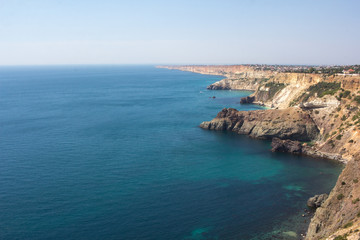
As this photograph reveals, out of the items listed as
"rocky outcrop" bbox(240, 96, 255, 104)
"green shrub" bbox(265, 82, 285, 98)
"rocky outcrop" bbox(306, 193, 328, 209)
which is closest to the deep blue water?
"rocky outcrop" bbox(306, 193, 328, 209)

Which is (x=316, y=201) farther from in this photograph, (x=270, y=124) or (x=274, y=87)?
(x=274, y=87)

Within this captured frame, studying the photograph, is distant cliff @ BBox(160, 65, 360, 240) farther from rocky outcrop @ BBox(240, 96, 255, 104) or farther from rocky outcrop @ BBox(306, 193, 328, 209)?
rocky outcrop @ BBox(240, 96, 255, 104)

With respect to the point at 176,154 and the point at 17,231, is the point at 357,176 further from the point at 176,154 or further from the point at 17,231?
the point at 17,231

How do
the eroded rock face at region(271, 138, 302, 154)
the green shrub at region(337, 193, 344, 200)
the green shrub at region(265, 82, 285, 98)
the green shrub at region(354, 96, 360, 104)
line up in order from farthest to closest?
the green shrub at region(265, 82, 285, 98) → the green shrub at region(354, 96, 360, 104) → the eroded rock face at region(271, 138, 302, 154) → the green shrub at region(337, 193, 344, 200)

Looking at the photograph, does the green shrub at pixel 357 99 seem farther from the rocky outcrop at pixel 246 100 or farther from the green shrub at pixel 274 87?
the rocky outcrop at pixel 246 100

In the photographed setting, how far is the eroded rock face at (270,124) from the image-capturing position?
80938mm

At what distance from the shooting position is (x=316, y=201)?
152 feet

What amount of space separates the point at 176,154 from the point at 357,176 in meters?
38.2

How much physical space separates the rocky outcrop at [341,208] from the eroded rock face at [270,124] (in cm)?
3898

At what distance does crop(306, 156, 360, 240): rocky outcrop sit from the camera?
116ft

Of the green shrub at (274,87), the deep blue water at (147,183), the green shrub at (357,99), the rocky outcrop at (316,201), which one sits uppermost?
the green shrub at (357,99)

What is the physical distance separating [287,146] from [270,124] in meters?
12.5

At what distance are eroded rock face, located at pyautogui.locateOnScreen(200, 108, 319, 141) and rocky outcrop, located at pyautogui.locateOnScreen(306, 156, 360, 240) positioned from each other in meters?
39.0

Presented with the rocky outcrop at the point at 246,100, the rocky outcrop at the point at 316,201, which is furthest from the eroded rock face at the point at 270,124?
the rocky outcrop at the point at 246,100
